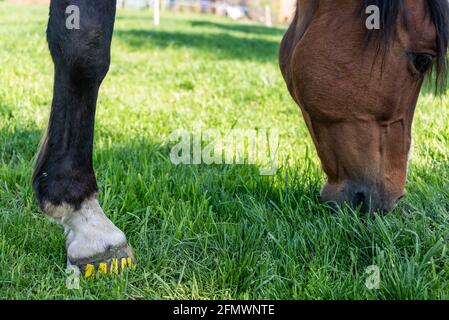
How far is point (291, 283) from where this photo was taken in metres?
2.05

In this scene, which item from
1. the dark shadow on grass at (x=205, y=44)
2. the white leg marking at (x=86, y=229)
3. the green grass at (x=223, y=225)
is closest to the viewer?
the green grass at (x=223, y=225)

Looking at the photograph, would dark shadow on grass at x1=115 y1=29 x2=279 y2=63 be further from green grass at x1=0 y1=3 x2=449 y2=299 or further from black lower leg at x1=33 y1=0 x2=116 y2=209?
black lower leg at x1=33 y1=0 x2=116 y2=209

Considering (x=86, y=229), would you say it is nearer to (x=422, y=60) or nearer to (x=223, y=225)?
(x=223, y=225)

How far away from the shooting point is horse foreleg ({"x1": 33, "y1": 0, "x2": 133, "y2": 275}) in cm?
209

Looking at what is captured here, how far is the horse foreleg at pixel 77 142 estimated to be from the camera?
6.86 ft

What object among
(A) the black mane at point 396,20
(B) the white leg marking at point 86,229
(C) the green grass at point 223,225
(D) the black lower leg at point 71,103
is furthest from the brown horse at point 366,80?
(B) the white leg marking at point 86,229

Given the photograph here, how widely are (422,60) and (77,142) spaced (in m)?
1.26

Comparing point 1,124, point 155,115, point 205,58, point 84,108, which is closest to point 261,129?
point 155,115

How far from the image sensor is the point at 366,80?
2234mm

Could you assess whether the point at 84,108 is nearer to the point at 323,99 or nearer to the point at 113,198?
the point at 113,198

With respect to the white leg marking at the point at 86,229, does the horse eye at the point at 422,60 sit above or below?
above

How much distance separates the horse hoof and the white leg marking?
0.05 ft

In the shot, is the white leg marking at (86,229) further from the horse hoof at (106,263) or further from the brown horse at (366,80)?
the brown horse at (366,80)

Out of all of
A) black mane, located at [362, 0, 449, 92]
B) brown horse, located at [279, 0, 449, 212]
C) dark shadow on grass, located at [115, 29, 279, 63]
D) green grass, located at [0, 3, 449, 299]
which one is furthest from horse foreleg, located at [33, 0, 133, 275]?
dark shadow on grass, located at [115, 29, 279, 63]
